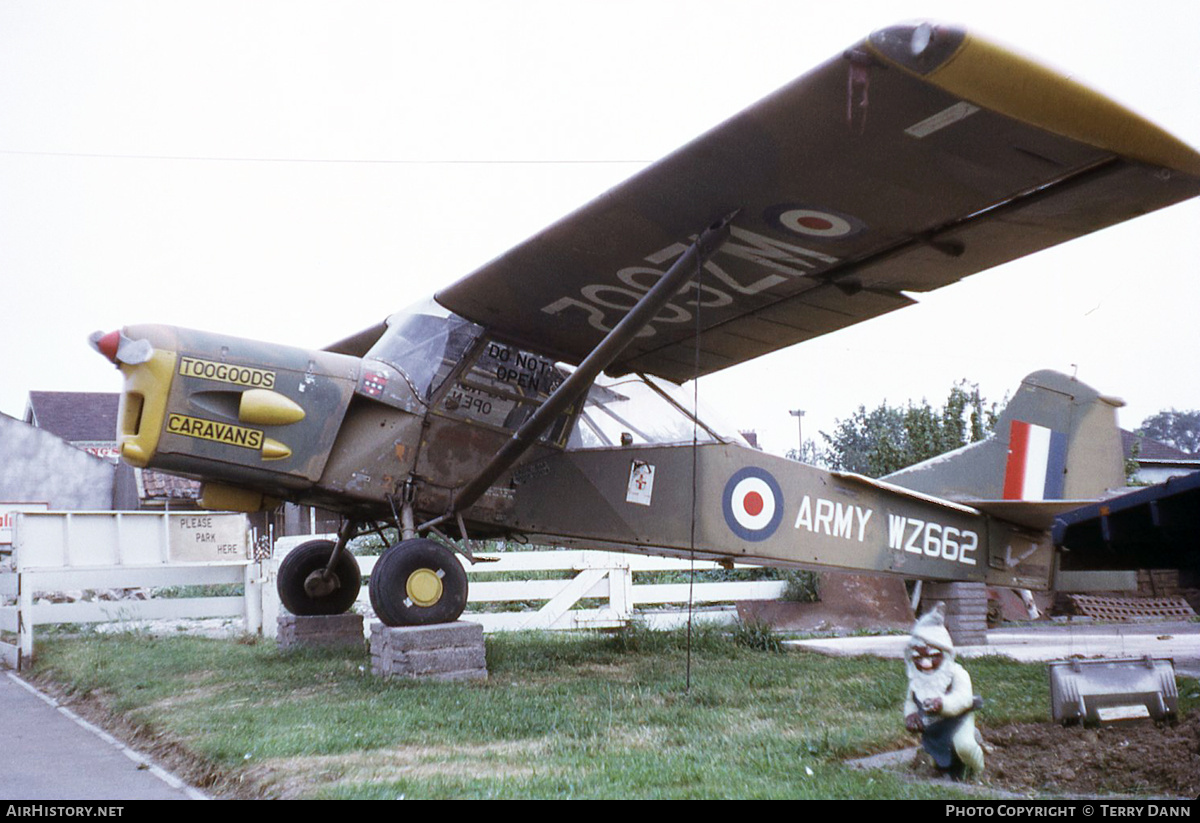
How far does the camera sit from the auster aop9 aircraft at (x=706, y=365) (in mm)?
5051

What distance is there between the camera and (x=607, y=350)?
6.58 meters

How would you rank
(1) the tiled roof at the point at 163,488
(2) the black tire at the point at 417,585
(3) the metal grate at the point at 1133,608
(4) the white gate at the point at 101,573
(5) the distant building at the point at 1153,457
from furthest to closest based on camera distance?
(1) the tiled roof at the point at 163,488 < (5) the distant building at the point at 1153,457 < (3) the metal grate at the point at 1133,608 < (4) the white gate at the point at 101,573 < (2) the black tire at the point at 417,585

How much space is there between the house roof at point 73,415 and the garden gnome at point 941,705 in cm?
4849

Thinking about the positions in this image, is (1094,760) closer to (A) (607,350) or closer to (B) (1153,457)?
(A) (607,350)

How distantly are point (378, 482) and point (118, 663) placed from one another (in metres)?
2.96

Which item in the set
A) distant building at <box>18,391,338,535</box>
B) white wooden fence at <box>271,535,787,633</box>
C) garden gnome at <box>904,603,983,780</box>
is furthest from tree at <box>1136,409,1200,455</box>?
garden gnome at <box>904,603,983,780</box>

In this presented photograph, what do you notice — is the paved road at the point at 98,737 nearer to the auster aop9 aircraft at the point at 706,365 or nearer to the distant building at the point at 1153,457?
the auster aop9 aircraft at the point at 706,365

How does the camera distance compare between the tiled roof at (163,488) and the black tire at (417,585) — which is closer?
the black tire at (417,585)

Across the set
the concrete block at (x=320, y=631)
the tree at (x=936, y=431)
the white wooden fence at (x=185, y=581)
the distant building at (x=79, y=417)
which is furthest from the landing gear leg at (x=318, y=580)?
the distant building at (x=79, y=417)

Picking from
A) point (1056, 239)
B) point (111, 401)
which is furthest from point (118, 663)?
point (111, 401)

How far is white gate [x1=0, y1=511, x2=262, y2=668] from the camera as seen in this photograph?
9.70m

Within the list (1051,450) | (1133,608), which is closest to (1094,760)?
(1051,450)

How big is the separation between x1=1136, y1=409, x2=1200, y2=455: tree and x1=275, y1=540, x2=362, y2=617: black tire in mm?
20412

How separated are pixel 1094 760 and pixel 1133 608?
39.0 ft
